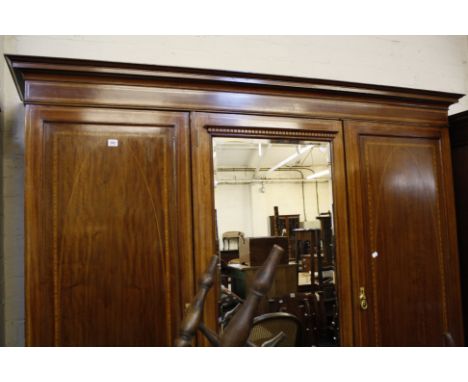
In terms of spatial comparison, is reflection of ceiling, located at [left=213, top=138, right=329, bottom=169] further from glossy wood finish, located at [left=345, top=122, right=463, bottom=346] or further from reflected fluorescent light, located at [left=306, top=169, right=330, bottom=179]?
glossy wood finish, located at [left=345, top=122, right=463, bottom=346]

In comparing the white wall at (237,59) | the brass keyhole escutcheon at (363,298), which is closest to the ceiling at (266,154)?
the brass keyhole escutcheon at (363,298)

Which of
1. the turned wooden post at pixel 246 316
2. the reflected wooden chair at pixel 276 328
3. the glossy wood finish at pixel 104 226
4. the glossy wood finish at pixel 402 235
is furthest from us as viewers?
the glossy wood finish at pixel 402 235

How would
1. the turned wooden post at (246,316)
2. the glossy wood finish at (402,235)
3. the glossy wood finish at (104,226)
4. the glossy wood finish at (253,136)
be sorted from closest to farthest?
the turned wooden post at (246,316), the glossy wood finish at (104,226), the glossy wood finish at (253,136), the glossy wood finish at (402,235)

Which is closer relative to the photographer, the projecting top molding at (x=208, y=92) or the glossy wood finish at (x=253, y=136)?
the projecting top molding at (x=208, y=92)

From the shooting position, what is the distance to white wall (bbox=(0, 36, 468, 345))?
5.74 ft

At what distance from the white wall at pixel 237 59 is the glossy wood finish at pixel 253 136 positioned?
2.77 feet

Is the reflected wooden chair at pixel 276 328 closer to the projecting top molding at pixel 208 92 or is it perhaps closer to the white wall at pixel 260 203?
the white wall at pixel 260 203

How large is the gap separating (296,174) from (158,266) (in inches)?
28.4

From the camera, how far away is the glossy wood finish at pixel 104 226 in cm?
127

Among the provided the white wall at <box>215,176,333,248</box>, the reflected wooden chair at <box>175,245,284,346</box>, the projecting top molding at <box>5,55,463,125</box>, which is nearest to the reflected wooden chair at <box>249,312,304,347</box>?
the white wall at <box>215,176,333,248</box>

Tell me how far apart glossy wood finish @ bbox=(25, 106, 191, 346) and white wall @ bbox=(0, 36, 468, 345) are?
24.6 inches

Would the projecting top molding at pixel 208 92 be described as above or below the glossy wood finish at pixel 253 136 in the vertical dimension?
above

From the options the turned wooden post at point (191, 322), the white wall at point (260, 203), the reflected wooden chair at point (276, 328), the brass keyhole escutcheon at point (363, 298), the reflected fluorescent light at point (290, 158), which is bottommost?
the reflected wooden chair at point (276, 328)
